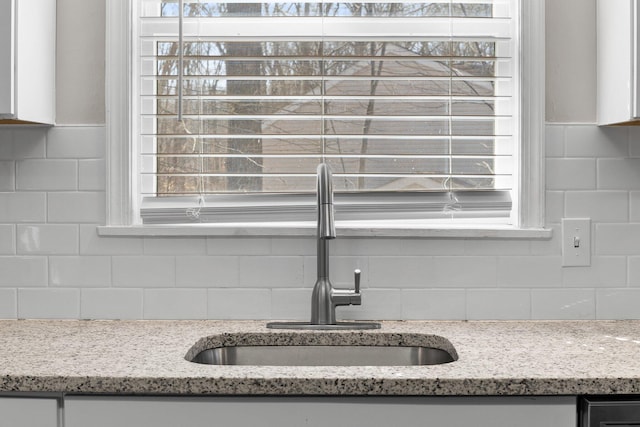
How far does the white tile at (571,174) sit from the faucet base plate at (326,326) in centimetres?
64

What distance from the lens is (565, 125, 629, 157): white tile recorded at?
2.07 m

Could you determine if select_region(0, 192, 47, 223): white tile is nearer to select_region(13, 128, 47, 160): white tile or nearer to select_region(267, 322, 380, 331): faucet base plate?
select_region(13, 128, 47, 160): white tile

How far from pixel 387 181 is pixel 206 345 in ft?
2.30

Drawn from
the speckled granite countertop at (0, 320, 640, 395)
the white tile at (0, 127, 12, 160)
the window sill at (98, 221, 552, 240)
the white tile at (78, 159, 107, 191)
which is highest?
the white tile at (0, 127, 12, 160)

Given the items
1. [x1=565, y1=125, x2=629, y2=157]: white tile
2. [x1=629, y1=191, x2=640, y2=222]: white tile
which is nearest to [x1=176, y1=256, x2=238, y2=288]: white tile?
[x1=565, y1=125, x2=629, y2=157]: white tile

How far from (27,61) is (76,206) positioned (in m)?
0.42

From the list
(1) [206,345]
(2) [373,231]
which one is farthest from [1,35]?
(2) [373,231]

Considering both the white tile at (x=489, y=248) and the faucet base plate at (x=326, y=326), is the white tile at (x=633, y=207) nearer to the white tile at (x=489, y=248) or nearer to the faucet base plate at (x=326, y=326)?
the white tile at (x=489, y=248)

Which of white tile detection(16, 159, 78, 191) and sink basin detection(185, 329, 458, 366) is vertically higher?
white tile detection(16, 159, 78, 191)

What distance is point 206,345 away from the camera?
184cm

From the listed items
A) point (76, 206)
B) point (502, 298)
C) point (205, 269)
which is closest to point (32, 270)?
point (76, 206)

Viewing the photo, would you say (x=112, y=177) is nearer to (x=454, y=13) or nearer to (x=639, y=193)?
(x=454, y=13)

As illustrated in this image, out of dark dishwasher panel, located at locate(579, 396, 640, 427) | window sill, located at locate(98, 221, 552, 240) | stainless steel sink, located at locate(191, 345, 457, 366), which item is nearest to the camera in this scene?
dark dishwasher panel, located at locate(579, 396, 640, 427)

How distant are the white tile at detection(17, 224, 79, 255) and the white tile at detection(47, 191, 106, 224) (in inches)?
1.2
